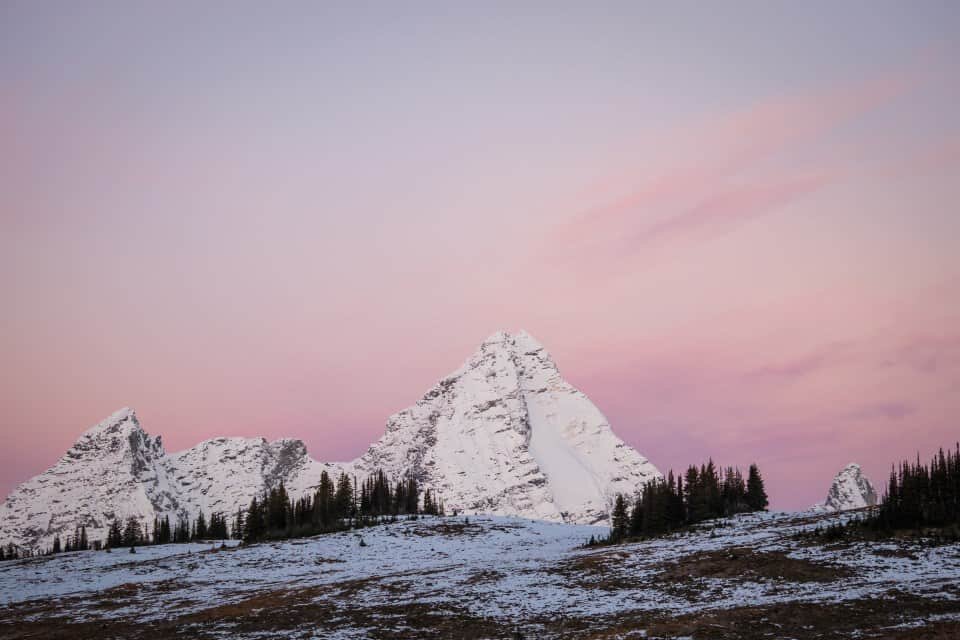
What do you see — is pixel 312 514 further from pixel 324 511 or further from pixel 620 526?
pixel 620 526

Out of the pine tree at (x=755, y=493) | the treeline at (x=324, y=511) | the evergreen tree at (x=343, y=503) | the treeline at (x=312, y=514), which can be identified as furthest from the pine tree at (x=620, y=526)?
the evergreen tree at (x=343, y=503)

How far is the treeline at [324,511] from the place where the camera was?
117 meters

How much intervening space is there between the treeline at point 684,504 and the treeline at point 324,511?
132ft

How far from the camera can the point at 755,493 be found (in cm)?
11100

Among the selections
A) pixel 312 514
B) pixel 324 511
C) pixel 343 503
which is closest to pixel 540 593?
pixel 312 514

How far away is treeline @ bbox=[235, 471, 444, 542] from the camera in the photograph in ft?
385

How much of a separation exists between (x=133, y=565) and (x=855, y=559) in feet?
242

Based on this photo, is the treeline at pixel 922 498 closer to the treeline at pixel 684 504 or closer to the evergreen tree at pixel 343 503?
the treeline at pixel 684 504

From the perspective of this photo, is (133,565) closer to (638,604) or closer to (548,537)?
(548,537)

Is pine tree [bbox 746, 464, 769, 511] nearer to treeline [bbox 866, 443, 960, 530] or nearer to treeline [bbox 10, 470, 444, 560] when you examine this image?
treeline [bbox 866, 443, 960, 530]

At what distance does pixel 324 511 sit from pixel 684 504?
75.7 m

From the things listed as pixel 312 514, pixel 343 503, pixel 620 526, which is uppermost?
pixel 620 526

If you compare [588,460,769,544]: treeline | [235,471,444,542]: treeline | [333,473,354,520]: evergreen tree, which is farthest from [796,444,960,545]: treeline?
[333,473,354,520]: evergreen tree

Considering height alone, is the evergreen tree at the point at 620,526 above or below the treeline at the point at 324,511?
Answer: above
